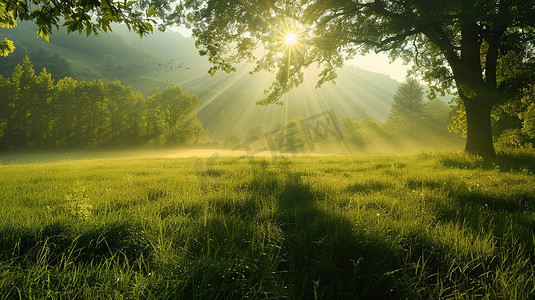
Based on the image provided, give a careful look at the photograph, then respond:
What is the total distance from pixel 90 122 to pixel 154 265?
48301mm

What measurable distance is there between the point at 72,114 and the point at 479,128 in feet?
168

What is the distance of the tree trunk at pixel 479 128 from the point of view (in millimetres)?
10562

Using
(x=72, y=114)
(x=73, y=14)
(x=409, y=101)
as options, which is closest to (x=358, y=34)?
(x=73, y=14)

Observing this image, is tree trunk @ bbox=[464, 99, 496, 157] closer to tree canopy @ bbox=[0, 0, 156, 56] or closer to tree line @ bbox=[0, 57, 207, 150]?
tree canopy @ bbox=[0, 0, 156, 56]

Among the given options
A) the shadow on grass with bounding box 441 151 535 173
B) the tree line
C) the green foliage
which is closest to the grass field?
the shadow on grass with bounding box 441 151 535 173

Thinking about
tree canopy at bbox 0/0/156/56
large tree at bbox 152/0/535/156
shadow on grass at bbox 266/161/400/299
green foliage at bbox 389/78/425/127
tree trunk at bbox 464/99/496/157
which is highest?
green foliage at bbox 389/78/425/127

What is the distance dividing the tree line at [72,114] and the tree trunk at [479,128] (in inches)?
1769

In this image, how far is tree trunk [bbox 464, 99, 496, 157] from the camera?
10.6m

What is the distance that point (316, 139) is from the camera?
49.0 metres

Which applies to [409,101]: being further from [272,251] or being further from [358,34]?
[272,251]

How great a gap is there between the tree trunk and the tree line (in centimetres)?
4494

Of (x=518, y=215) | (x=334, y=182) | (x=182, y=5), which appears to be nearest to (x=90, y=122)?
(x=182, y=5)

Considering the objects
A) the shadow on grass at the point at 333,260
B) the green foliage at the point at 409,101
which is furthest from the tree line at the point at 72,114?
the green foliage at the point at 409,101

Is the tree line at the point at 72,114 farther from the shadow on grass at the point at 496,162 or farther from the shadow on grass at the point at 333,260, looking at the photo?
the shadow on grass at the point at 333,260
